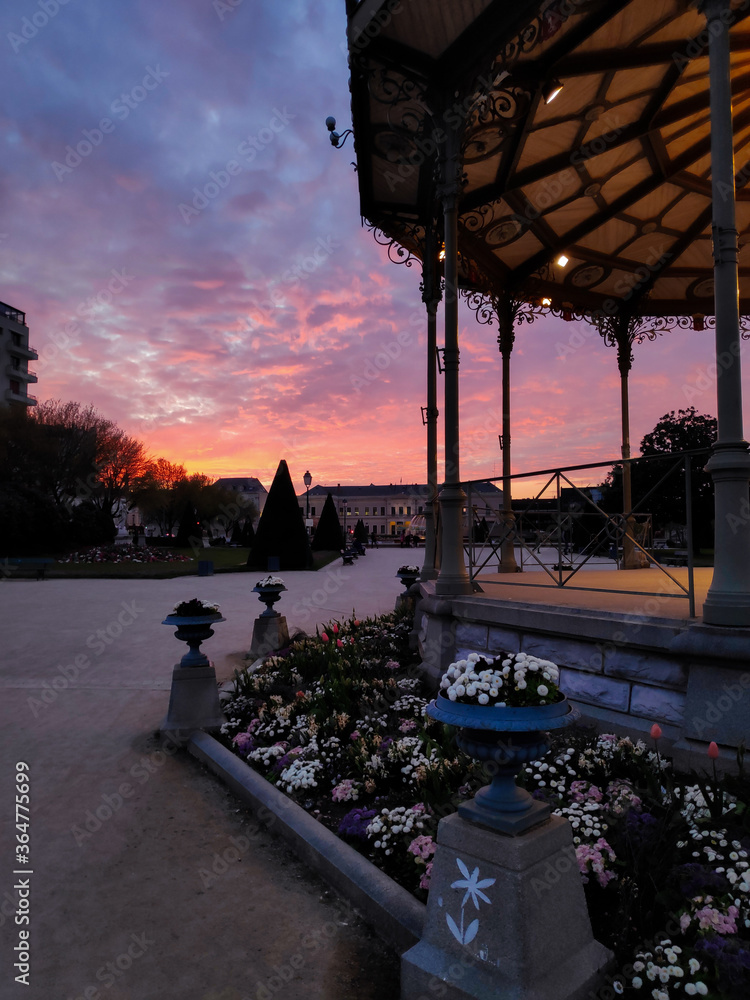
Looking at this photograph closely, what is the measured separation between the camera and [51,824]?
14.0 ft

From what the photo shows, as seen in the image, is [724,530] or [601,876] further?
[724,530]

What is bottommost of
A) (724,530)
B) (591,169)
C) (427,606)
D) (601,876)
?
(601,876)

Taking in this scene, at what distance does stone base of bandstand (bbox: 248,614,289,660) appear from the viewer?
945cm

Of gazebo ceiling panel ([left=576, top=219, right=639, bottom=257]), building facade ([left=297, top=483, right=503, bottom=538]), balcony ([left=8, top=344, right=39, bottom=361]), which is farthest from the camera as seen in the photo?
building facade ([left=297, top=483, right=503, bottom=538])

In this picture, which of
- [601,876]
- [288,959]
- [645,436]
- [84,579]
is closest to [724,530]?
[601,876]

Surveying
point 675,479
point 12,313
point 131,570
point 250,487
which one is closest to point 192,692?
point 131,570

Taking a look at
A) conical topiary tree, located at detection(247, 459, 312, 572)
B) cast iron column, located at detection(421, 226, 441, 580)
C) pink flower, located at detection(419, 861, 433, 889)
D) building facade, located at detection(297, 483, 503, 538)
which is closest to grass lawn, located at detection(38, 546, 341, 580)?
conical topiary tree, located at detection(247, 459, 312, 572)

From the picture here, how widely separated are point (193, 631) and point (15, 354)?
67493 millimetres

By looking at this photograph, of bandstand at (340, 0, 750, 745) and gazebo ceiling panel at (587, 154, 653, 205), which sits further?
gazebo ceiling panel at (587, 154, 653, 205)

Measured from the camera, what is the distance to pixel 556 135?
7.24 metres

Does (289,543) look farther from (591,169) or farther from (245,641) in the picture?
(591,169)

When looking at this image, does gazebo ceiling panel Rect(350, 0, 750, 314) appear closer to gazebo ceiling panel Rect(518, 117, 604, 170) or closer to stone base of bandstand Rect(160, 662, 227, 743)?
gazebo ceiling panel Rect(518, 117, 604, 170)

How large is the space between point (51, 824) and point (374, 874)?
2464 mm

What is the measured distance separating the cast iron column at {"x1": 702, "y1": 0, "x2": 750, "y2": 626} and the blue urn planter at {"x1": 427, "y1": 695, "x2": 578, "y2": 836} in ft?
5.92
